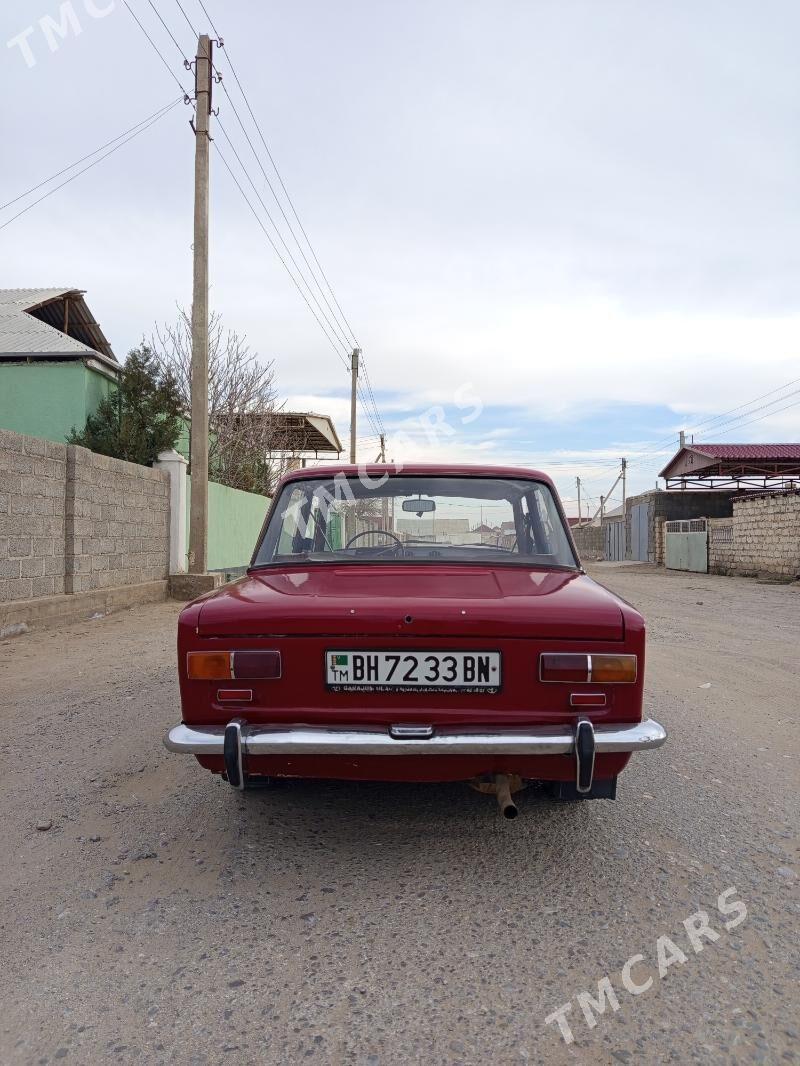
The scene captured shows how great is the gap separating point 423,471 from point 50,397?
428 inches

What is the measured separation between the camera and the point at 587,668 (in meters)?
2.34

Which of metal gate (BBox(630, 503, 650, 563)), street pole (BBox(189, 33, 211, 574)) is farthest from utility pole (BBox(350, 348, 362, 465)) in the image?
→ street pole (BBox(189, 33, 211, 574))

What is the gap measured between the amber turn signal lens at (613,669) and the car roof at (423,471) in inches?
50.1

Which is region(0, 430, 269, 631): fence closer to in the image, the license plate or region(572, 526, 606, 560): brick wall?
the license plate

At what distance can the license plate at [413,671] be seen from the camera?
2367 millimetres

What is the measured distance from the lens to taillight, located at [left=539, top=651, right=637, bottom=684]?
7.67 feet

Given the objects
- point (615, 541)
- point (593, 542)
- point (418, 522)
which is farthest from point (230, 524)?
point (593, 542)

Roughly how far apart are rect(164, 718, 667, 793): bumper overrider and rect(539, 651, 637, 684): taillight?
151 millimetres

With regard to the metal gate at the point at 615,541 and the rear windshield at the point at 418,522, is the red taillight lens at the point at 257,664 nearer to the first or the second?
the rear windshield at the point at 418,522

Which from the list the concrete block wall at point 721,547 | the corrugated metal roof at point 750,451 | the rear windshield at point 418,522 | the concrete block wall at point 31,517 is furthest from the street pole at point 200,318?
the corrugated metal roof at point 750,451

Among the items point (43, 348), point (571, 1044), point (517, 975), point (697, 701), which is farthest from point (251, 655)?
point (43, 348)

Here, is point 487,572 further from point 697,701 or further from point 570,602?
point 697,701

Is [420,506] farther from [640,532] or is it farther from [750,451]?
[640,532]

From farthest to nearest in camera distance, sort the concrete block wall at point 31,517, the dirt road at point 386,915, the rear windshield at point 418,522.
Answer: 1. the concrete block wall at point 31,517
2. the rear windshield at point 418,522
3. the dirt road at point 386,915
